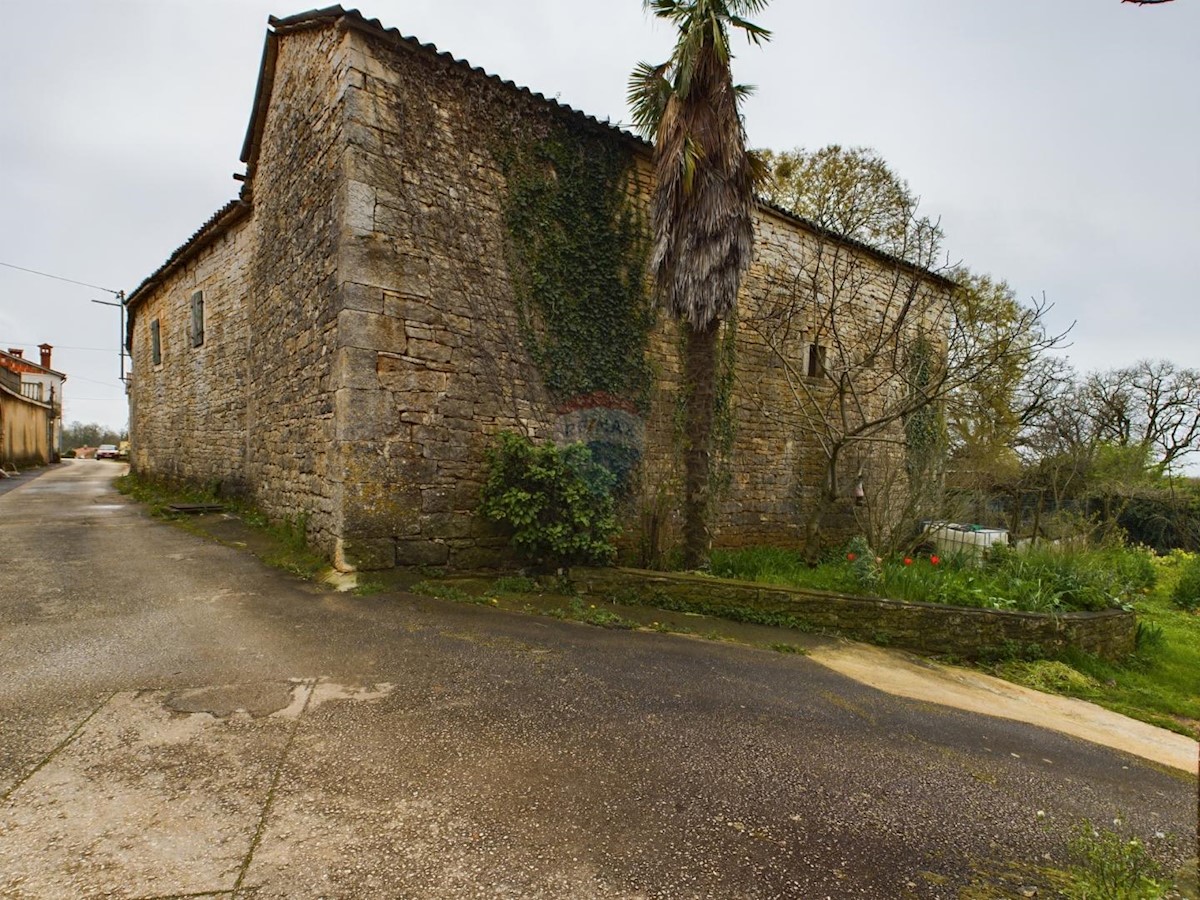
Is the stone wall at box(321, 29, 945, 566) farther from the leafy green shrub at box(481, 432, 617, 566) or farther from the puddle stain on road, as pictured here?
the puddle stain on road

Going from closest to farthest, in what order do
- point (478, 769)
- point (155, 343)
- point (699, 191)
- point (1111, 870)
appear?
1. point (1111, 870)
2. point (478, 769)
3. point (699, 191)
4. point (155, 343)

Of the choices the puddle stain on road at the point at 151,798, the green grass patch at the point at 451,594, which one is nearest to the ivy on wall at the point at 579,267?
the green grass patch at the point at 451,594

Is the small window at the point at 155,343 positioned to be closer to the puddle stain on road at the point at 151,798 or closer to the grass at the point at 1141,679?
the puddle stain on road at the point at 151,798

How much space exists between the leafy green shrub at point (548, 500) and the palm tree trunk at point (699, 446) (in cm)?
130

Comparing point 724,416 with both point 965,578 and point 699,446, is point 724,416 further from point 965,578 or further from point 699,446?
point 965,578

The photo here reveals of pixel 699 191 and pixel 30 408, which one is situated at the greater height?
pixel 699 191

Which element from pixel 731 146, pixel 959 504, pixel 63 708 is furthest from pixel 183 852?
pixel 959 504

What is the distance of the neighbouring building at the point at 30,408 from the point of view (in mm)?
20234

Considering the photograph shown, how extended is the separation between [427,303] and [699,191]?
3.77 m

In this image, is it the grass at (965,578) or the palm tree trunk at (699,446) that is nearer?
the grass at (965,578)

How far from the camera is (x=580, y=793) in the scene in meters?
2.64

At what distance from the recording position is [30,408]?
2344 centimetres

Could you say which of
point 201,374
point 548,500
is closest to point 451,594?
point 548,500

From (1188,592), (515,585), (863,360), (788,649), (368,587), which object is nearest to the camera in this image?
(788,649)
